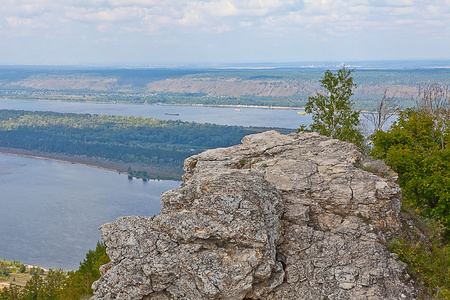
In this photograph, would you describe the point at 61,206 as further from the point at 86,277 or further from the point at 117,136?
the point at 117,136

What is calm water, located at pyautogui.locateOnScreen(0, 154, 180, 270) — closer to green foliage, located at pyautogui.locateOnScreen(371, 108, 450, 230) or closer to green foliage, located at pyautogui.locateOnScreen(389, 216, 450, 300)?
green foliage, located at pyautogui.locateOnScreen(371, 108, 450, 230)

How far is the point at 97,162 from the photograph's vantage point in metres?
118

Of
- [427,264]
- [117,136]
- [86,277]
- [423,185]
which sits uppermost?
[423,185]

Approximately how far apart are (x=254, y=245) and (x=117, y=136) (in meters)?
143

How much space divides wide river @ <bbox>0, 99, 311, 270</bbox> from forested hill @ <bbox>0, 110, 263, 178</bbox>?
13.8 metres

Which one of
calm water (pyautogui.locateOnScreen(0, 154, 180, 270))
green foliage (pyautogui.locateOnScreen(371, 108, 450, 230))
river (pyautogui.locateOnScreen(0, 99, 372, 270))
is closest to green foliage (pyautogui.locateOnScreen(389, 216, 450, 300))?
green foliage (pyautogui.locateOnScreen(371, 108, 450, 230))

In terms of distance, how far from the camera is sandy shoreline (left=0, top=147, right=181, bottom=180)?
331 feet

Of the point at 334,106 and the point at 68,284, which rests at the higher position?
the point at 334,106

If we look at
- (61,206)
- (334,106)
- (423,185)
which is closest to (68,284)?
(334,106)

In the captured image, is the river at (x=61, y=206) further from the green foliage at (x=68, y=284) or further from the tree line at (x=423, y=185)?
the tree line at (x=423, y=185)

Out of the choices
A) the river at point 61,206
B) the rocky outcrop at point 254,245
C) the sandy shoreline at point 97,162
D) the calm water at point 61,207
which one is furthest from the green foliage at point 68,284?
the sandy shoreline at point 97,162

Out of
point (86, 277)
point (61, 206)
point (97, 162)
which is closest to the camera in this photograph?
point (86, 277)

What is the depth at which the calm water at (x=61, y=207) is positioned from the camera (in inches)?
2234

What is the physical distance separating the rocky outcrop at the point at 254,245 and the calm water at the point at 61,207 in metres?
43.8
